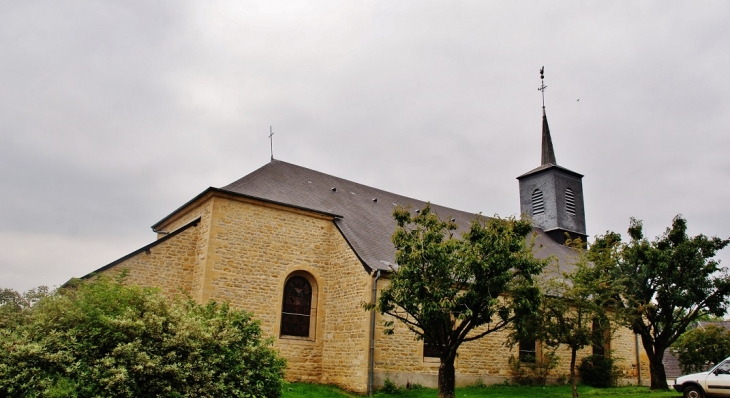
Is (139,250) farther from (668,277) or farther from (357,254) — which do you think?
(668,277)

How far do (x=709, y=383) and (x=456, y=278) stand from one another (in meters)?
6.56

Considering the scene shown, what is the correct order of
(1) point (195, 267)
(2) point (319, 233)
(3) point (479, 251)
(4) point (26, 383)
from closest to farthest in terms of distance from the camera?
(4) point (26, 383), (3) point (479, 251), (1) point (195, 267), (2) point (319, 233)

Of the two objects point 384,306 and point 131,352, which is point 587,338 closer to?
point 384,306

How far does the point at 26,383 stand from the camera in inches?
315

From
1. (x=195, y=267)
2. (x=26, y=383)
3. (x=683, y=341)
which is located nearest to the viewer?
(x=26, y=383)

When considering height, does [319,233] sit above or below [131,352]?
above

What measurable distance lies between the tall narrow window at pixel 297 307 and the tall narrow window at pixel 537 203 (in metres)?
16.0

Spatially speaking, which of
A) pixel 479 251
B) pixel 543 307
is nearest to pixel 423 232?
pixel 479 251

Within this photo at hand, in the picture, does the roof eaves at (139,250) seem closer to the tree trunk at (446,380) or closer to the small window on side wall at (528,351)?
the tree trunk at (446,380)

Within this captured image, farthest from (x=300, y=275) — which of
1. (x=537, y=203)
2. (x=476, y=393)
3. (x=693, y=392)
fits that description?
(x=537, y=203)

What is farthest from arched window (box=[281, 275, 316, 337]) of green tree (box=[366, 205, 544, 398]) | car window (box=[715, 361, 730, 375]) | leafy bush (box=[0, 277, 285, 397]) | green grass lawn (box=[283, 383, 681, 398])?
car window (box=[715, 361, 730, 375])

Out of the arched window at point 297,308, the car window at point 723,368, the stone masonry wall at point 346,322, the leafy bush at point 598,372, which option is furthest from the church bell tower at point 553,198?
the arched window at point 297,308

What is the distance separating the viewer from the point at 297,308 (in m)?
16.2

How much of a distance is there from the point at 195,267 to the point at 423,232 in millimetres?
7164
